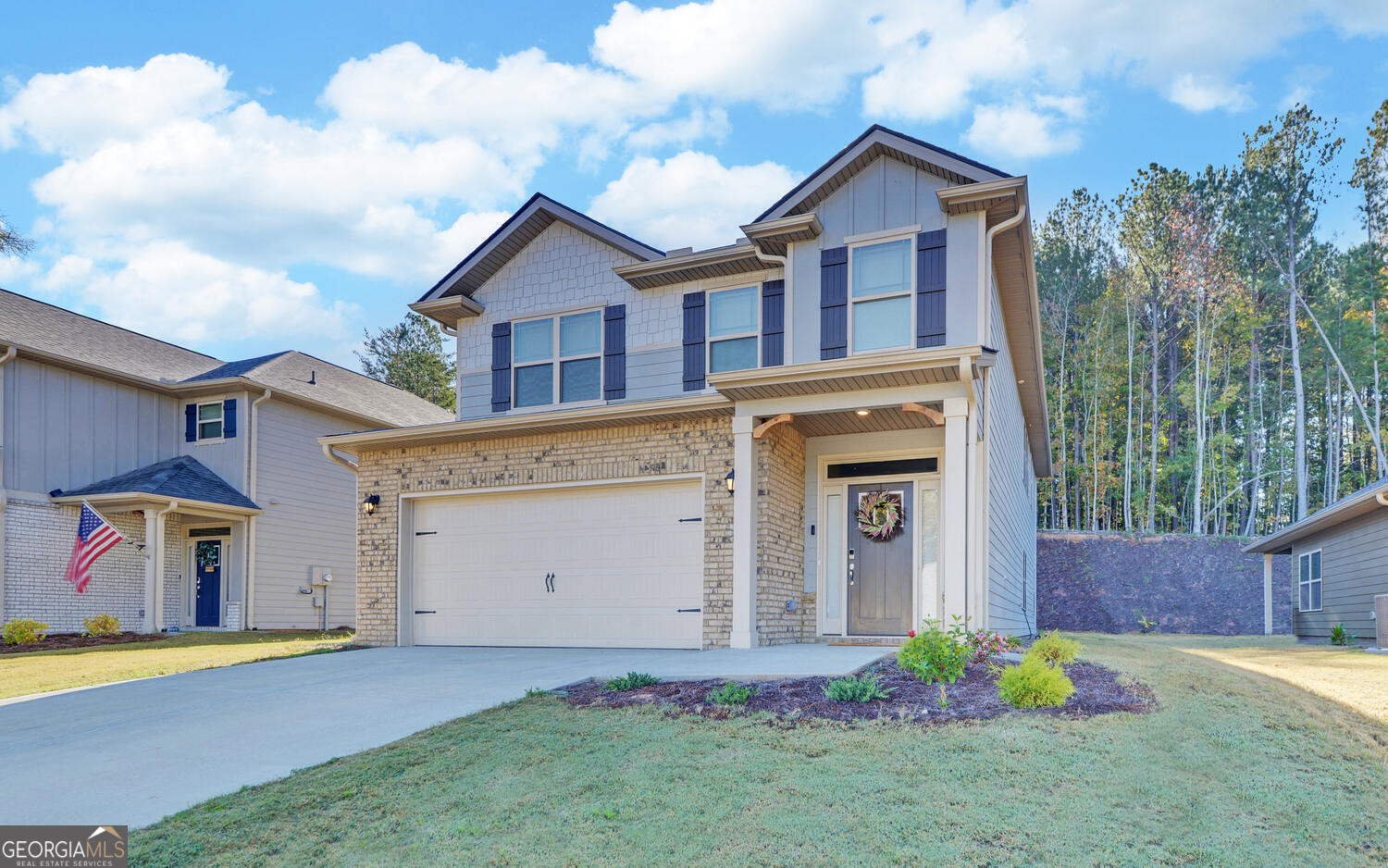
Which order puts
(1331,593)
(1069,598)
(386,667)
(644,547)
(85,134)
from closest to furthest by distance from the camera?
(386,667), (644,547), (1331,593), (85,134), (1069,598)

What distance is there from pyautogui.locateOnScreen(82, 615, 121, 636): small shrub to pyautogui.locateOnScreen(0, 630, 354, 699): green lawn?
2.94 ft

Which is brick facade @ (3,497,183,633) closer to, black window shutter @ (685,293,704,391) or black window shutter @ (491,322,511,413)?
black window shutter @ (491,322,511,413)

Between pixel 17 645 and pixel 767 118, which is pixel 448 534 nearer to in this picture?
pixel 17 645

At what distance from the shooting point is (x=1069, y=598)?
25094mm

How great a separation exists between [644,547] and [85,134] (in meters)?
14.1

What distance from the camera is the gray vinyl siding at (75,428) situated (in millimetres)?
15547

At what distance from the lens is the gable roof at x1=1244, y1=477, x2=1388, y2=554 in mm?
12164

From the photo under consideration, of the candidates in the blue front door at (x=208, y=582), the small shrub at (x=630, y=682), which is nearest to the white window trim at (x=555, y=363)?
the small shrub at (x=630, y=682)

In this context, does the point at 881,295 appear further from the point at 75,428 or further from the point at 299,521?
the point at 75,428

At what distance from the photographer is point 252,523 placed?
17.7 metres

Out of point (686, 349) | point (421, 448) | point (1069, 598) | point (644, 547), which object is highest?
point (686, 349)

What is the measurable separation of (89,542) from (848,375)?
1307cm

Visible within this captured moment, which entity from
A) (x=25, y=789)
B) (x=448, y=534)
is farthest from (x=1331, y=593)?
(x=25, y=789)

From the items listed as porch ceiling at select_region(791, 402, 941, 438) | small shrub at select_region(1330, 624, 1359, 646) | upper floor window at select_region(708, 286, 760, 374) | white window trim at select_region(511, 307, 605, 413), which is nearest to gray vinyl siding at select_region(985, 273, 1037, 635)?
porch ceiling at select_region(791, 402, 941, 438)
